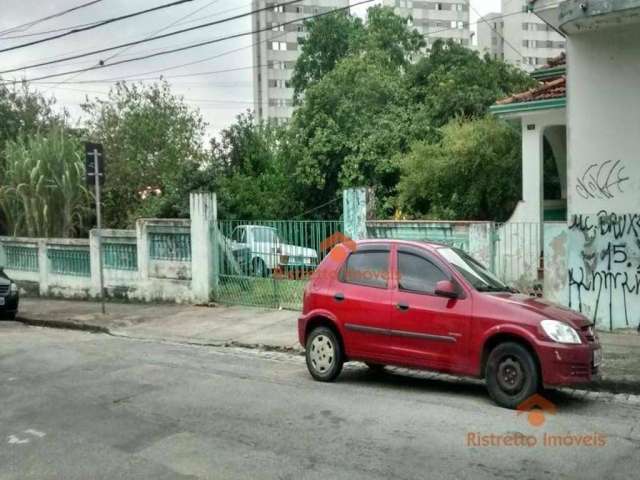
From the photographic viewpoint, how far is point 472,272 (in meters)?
7.48

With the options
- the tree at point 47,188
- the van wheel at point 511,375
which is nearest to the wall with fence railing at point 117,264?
the tree at point 47,188

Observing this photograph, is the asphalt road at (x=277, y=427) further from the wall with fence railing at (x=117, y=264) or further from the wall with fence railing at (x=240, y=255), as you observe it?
the wall with fence railing at (x=117, y=264)

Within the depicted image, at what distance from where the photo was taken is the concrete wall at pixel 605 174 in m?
10.5

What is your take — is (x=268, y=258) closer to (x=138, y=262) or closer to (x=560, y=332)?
(x=138, y=262)

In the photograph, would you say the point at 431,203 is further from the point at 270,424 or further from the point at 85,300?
the point at 270,424

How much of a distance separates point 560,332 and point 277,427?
2.87 metres

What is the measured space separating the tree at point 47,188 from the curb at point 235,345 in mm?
6065

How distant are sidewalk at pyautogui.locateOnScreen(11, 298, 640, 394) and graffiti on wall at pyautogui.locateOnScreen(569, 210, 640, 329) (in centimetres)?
A: 39

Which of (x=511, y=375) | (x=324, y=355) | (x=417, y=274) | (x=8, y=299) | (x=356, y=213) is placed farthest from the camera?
(x=8, y=299)

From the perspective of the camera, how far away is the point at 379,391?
297 inches

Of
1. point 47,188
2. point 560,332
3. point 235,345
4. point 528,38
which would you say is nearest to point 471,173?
point 235,345

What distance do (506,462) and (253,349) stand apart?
20.1 ft

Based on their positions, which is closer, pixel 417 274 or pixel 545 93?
pixel 417 274

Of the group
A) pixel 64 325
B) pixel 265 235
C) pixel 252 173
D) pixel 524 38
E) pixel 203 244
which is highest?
pixel 524 38
